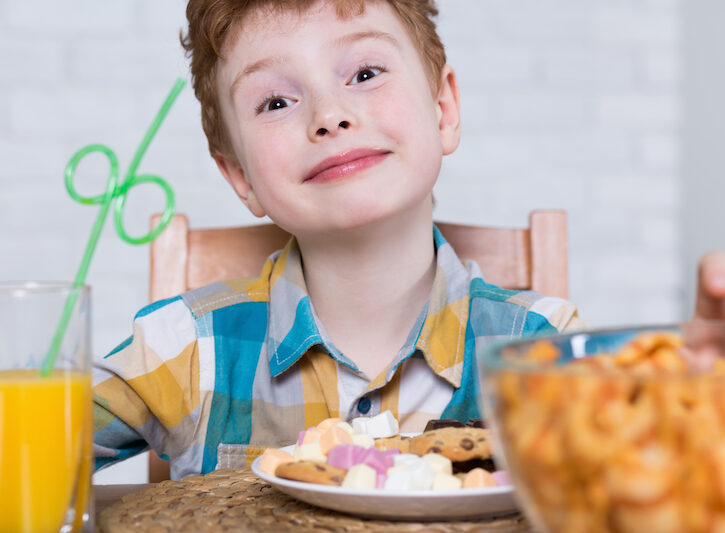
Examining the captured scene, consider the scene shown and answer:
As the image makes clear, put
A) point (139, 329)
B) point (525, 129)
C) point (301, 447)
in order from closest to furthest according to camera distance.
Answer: point (301, 447) < point (139, 329) < point (525, 129)

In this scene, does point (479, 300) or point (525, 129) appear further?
point (525, 129)

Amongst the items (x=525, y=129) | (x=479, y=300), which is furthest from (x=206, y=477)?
(x=525, y=129)

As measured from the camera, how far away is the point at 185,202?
1766 millimetres

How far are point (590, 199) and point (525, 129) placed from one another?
9.5 inches

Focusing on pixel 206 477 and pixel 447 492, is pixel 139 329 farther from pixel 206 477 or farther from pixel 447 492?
pixel 447 492

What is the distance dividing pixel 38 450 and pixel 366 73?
709mm

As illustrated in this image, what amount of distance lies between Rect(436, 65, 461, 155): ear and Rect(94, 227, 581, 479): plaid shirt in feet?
0.86

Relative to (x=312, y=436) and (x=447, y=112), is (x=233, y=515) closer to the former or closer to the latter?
(x=312, y=436)

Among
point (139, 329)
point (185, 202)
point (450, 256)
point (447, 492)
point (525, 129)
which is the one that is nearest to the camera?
point (447, 492)

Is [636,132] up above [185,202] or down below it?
above

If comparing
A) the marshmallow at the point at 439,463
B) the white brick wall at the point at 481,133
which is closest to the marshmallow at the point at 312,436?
the marshmallow at the point at 439,463

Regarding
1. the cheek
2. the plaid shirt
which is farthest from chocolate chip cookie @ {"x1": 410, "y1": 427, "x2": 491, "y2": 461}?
the cheek

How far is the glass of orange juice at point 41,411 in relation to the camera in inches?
18.9

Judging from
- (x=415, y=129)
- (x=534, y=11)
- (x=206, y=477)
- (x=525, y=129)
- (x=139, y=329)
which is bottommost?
(x=206, y=477)
